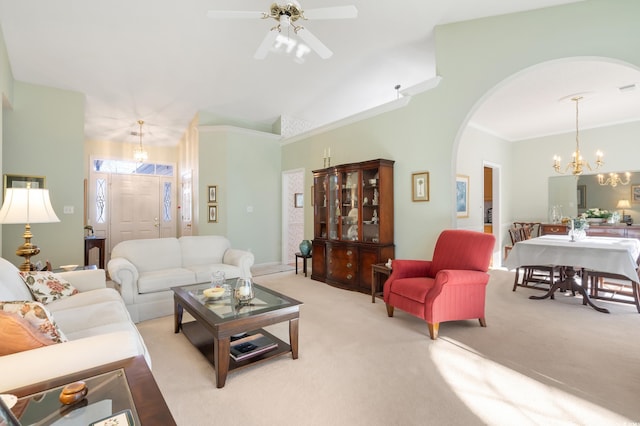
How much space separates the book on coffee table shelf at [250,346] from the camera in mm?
2291

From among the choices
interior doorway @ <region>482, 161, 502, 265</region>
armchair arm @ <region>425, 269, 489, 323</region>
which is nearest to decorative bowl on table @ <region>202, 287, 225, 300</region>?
armchair arm @ <region>425, 269, 489, 323</region>

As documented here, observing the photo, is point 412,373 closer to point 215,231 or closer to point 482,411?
point 482,411

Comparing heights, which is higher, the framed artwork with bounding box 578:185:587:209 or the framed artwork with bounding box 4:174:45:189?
the framed artwork with bounding box 4:174:45:189

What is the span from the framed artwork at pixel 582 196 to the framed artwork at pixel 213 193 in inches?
296

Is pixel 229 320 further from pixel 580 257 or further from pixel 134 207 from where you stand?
pixel 134 207

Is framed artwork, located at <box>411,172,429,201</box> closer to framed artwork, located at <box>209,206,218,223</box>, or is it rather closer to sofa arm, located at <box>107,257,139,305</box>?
sofa arm, located at <box>107,257,139,305</box>

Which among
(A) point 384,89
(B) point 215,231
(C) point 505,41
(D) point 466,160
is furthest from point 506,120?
(B) point 215,231

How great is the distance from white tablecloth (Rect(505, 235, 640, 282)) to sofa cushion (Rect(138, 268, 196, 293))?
14.3 feet

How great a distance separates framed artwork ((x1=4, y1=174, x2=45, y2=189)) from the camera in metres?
4.38

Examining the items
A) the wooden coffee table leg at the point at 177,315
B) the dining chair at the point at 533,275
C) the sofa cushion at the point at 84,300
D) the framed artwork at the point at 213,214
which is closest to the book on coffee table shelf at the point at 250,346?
the wooden coffee table leg at the point at 177,315

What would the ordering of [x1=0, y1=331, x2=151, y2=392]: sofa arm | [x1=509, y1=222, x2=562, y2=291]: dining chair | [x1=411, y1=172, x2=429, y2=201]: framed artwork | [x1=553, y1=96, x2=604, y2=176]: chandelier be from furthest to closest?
[x1=553, y1=96, x2=604, y2=176]: chandelier → [x1=509, y1=222, x2=562, y2=291]: dining chair → [x1=411, y1=172, x2=429, y2=201]: framed artwork → [x1=0, y1=331, x2=151, y2=392]: sofa arm

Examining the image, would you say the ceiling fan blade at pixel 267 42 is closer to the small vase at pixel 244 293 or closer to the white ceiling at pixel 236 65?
the white ceiling at pixel 236 65

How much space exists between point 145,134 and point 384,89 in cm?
539

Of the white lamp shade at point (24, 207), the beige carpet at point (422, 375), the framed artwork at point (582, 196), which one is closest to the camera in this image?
the beige carpet at point (422, 375)
